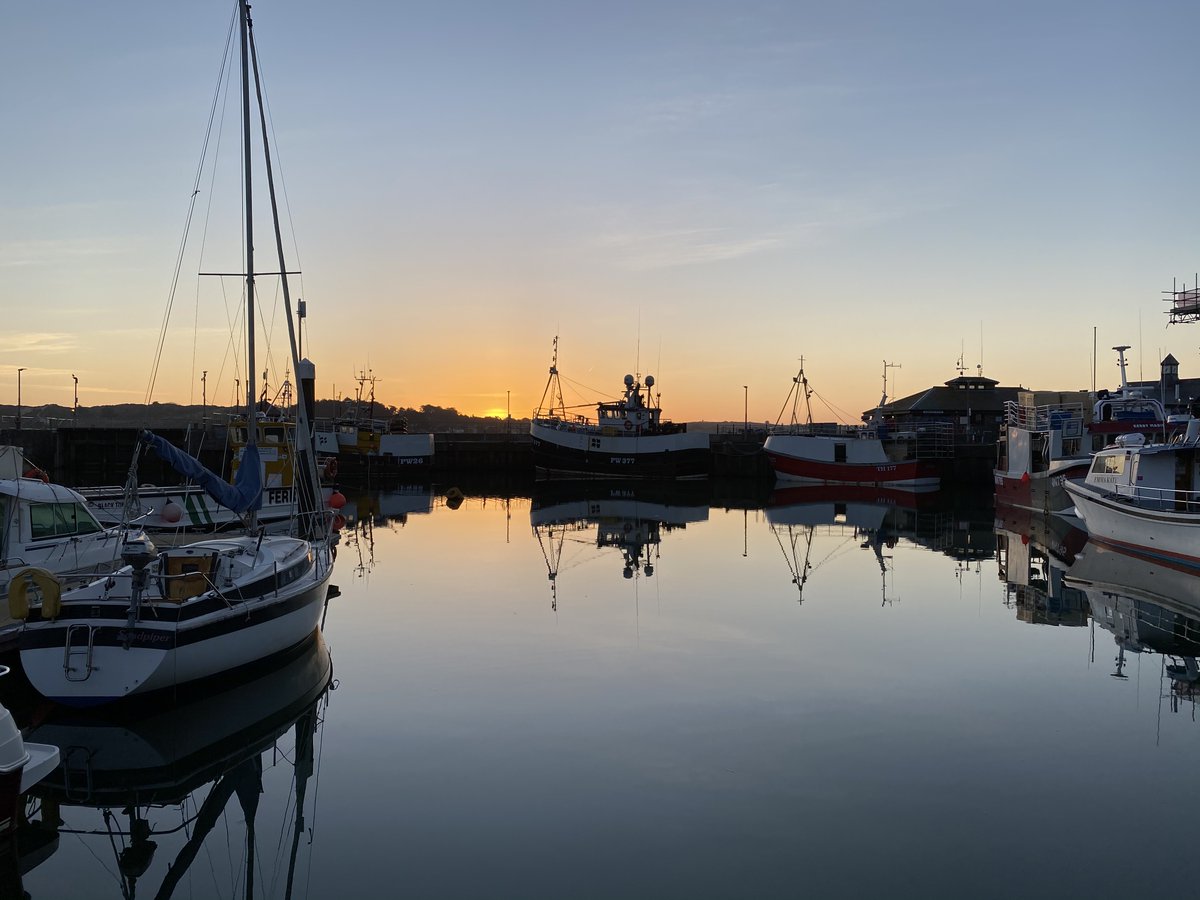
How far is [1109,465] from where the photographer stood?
99.0ft

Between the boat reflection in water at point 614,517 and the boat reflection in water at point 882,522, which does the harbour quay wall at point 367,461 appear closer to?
the boat reflection in water at point 614,517

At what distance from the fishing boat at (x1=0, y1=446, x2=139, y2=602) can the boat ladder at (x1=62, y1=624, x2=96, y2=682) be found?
3.00 m

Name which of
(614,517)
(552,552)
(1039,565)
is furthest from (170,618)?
(614,517)

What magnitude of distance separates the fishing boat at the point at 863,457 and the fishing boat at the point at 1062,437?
14.5 metres

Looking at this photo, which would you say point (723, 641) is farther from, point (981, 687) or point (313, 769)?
point (313, 769)

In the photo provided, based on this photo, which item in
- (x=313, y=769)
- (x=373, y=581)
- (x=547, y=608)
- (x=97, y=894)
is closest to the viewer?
(x=97, y=894)

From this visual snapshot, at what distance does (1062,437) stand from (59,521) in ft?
123

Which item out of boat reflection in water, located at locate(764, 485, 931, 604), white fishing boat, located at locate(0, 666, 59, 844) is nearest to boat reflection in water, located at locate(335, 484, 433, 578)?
boat reflection in water, located at locate(764, 485, 931, 604)

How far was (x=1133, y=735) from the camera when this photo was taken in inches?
446

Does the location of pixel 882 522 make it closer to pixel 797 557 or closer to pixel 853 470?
pixel 797 557

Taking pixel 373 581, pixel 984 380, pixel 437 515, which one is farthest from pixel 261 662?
pixel 984 380

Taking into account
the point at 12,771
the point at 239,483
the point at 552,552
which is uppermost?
the point at 239,483

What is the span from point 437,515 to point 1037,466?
85.8 ft

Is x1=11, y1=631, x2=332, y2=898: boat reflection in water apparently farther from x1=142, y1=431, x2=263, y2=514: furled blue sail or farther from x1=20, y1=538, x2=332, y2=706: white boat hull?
x1=142, y1=431, x2=263, y2=514: furled blue sail
